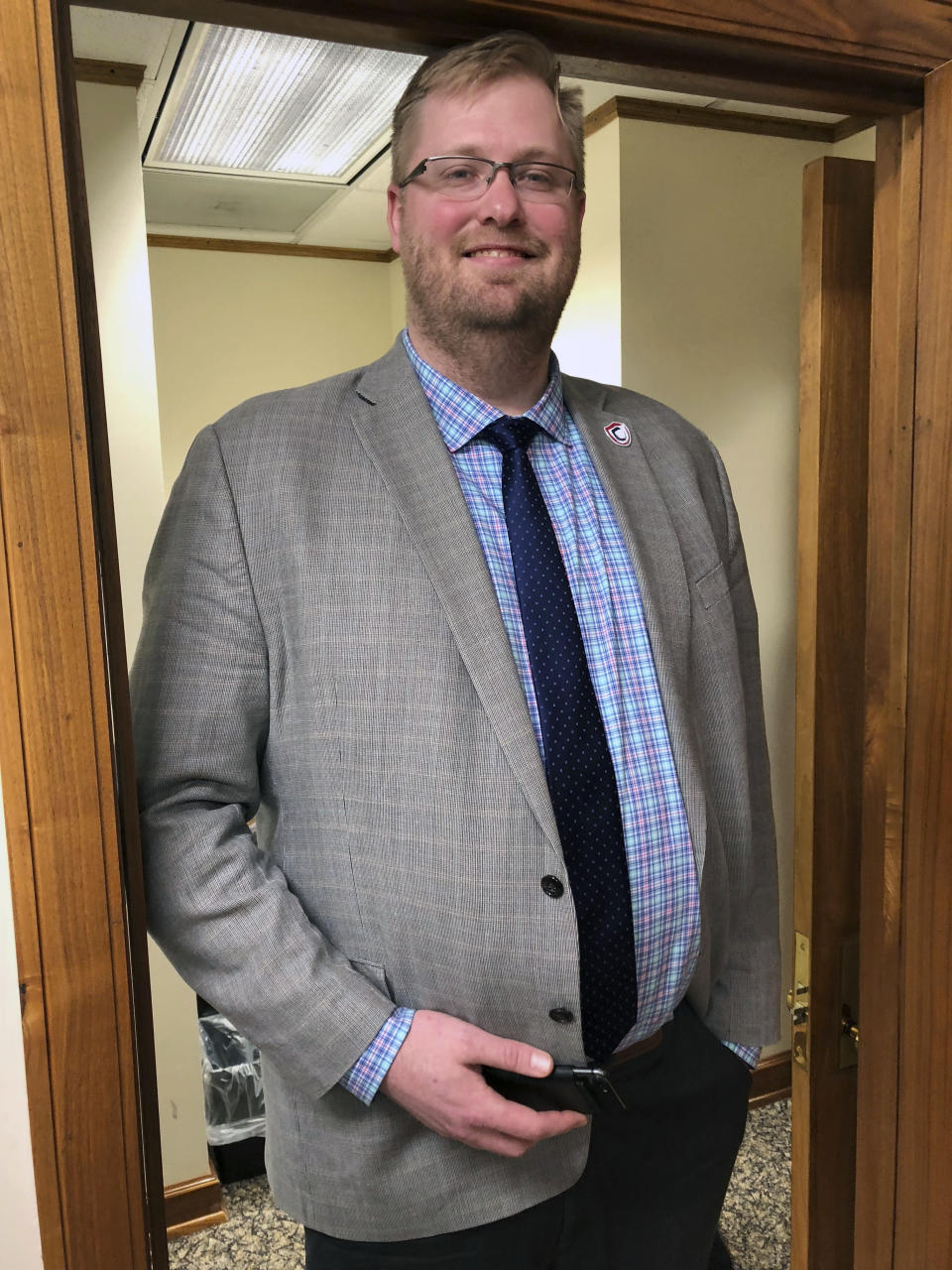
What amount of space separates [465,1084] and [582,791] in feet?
0.84

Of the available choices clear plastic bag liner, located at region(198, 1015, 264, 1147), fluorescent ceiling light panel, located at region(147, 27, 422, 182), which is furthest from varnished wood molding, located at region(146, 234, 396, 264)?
clear plastic bag liner, located at region(198, 1015, 264, 1147)

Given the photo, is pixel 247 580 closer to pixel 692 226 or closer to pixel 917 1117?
pixel 917 1117

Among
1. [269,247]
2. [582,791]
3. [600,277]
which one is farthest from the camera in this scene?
[269,247]

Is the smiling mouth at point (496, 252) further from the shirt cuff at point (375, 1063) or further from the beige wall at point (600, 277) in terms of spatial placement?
the beige wall at point (600, 277)

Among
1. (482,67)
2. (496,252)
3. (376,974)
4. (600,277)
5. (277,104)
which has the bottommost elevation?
(376,974)

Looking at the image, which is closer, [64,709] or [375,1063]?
[64,709]

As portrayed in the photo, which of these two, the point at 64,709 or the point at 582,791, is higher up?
the point at 64,709

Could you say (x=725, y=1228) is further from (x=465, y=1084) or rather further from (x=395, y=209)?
(x=395, y=209)

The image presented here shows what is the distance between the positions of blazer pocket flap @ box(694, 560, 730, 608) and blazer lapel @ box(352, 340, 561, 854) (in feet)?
0.87

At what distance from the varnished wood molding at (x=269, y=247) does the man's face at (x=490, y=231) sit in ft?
8.77

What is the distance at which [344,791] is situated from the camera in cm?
81

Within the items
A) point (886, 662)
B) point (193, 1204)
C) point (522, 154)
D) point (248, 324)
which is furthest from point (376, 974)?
point (248, 324)

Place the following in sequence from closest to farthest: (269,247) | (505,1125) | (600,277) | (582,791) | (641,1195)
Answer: (505,1125), (582,791), (641,1195), (600,277), (269,247)

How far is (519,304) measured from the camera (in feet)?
2.92
